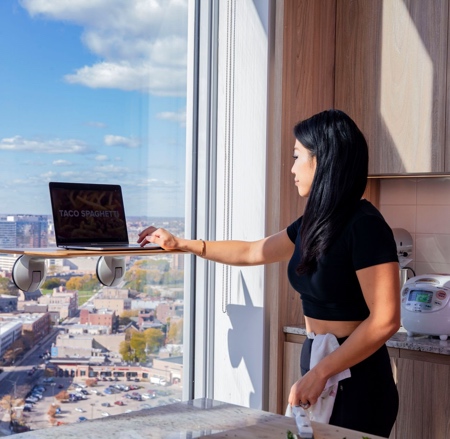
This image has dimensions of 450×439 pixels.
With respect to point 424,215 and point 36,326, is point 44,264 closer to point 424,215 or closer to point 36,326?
point 36,326

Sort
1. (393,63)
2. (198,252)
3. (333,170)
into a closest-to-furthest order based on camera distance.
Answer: (333,170) → (198,252) → (393,63)

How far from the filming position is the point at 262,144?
341 centimetres

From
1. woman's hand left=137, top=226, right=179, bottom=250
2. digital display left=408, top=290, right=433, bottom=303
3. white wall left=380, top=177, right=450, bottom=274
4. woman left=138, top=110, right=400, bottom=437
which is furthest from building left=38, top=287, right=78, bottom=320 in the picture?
white wall left=380, top=177, right=450, bottom=274

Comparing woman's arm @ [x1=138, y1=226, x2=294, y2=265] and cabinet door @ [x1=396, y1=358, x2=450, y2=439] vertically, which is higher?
woman's arm @ [x1=138, y1=226, x2=294, y2=265]

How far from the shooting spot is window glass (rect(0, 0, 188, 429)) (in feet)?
9.34

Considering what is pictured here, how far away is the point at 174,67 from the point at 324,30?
0.72 m

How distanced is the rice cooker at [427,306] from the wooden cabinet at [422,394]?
138 millimetres

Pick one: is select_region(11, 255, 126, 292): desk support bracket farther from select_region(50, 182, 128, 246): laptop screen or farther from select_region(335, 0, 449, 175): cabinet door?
select_region(335, 0, 449, 175): cabinet door

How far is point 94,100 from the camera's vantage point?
121 inches

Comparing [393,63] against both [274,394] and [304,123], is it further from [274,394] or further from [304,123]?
[274,394]

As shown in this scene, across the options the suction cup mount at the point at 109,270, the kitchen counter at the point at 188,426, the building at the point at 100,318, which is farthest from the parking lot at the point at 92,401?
the kitchen counter at the point at 188,426

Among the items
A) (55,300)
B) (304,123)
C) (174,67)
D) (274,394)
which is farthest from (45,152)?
(274,394)

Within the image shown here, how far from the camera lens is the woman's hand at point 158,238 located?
2709 millimetres

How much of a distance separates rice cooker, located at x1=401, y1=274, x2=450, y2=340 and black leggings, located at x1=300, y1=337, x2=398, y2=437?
2.40 ft
